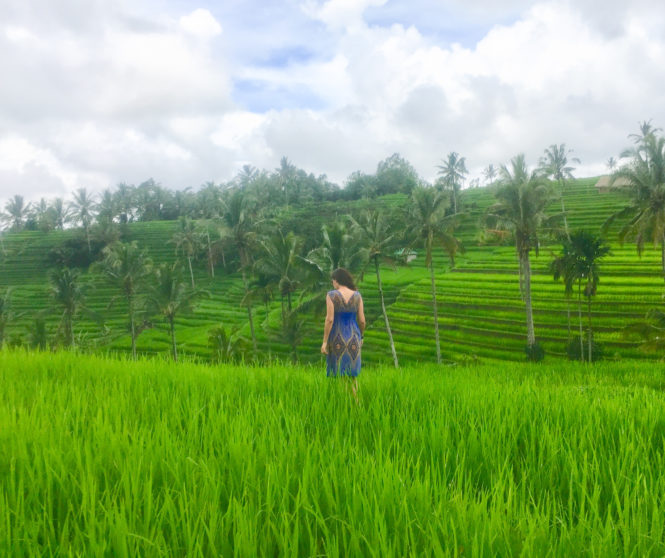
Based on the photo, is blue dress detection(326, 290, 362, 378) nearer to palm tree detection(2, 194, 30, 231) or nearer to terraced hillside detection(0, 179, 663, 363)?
terraced hillside detection(0, 179, 663, 363)

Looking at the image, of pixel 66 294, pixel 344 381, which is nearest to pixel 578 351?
pixel 344 381

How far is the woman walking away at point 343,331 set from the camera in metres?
4.91

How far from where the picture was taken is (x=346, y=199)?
7925 centimetres

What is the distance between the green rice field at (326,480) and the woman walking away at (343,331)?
0.69 metres

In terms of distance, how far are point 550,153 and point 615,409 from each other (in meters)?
70.8

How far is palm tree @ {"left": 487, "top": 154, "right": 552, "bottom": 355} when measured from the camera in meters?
28.4

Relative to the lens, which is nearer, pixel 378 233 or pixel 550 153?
pixel 378 233

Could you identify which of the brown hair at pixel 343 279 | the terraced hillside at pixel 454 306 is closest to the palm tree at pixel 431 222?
the terraced hillside at pixel 454 306

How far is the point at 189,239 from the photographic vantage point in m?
58.0

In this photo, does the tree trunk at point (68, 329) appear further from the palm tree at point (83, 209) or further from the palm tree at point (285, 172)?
the palm tree at point (285, 172)

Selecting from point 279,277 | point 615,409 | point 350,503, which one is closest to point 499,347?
point 279,277

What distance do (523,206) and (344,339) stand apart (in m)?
26.8

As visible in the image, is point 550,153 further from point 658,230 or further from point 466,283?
point 658,230

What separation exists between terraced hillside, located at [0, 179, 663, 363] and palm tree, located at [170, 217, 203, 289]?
2.46 metres
